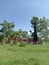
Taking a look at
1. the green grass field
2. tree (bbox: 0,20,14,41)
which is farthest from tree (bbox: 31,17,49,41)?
the green grass field

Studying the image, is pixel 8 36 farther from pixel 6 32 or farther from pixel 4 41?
pixel 4 41

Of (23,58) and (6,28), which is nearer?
(23,58)

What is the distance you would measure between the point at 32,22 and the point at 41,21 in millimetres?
3516

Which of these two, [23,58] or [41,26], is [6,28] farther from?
Result: [23,58]

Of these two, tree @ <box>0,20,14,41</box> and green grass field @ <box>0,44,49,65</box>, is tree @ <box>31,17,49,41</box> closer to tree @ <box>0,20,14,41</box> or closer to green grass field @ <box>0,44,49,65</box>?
tree @ <box>0,20,14,41</box>

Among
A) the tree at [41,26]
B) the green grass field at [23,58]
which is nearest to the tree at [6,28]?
the tree at [41,26]

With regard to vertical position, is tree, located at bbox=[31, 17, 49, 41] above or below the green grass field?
above

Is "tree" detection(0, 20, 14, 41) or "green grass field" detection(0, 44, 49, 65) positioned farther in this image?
"tree" detection(0, 20, 14, 41)

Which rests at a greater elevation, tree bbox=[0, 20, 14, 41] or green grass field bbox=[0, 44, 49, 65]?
tree bbox=[0, 20, 14, 41]

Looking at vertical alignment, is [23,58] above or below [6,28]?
below

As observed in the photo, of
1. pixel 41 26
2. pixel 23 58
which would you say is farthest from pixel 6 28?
pixel 23 58

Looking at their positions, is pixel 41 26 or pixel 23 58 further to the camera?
pixel 41 26

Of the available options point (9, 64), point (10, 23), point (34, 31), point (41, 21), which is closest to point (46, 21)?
point (41, 21)

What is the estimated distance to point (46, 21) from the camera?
7375 centimetres
